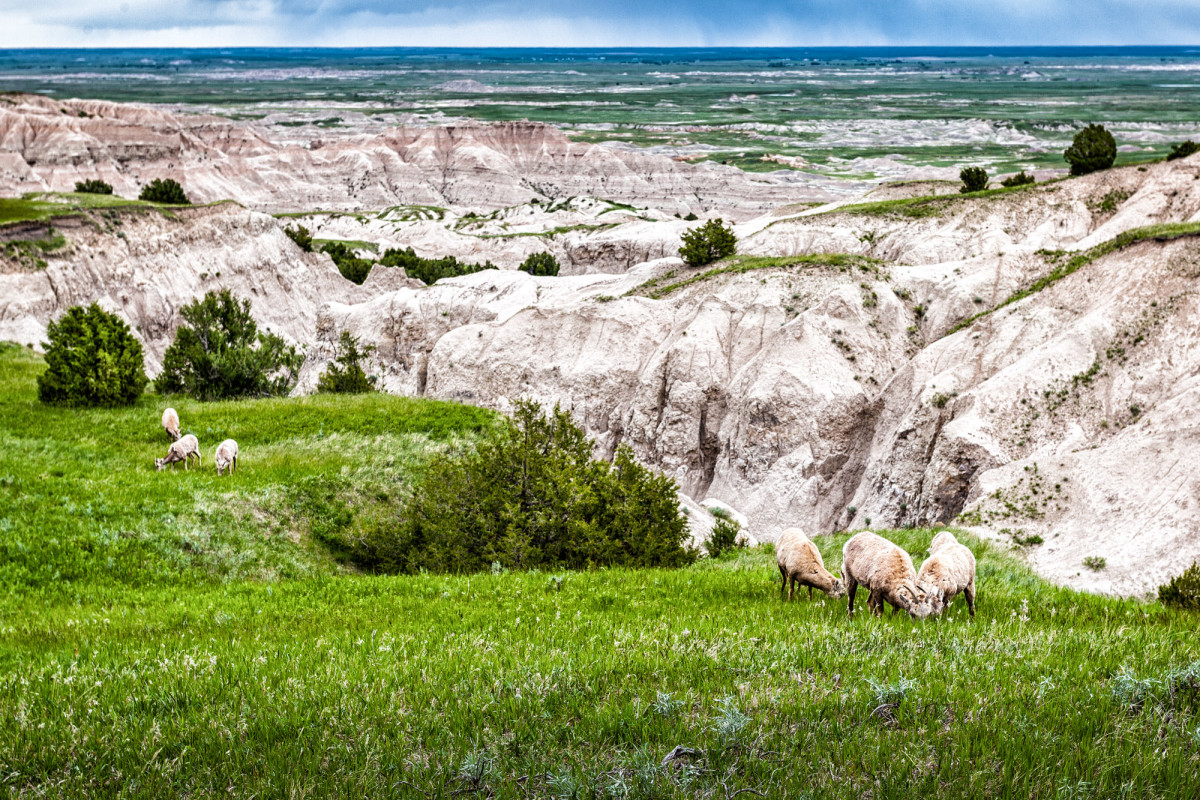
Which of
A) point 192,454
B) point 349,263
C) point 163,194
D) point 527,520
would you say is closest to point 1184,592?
point 527,520

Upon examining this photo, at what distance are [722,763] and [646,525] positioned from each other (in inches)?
594

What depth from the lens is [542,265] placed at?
3575 inches

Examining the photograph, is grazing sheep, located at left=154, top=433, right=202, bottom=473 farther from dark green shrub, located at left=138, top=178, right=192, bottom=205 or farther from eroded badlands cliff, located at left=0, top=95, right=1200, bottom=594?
dark green shrub, located at left=138, top=178, right=192, bottom=205

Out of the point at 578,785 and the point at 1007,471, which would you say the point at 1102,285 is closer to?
the point at 1007,471

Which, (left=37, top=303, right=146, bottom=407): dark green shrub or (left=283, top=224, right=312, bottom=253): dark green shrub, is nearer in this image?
(left=37, top=303, right=146, bottom=407): dark green shrub

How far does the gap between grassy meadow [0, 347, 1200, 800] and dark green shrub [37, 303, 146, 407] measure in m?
15.3

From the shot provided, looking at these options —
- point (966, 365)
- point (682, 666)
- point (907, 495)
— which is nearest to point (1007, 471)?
point (907, 495)

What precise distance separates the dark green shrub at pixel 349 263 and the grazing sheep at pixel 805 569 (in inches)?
3316

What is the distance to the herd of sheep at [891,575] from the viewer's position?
10312mm

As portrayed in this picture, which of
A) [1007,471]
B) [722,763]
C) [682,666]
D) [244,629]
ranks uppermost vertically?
[722,763]

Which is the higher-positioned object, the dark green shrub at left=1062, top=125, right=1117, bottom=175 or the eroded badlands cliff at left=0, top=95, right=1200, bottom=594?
the dark green shrub at left=1062, top=125, right=1117, bottom=175

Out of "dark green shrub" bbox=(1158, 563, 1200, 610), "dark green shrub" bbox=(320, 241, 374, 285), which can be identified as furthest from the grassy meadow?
"dark green shrub" bbox=(320, 241, 374, 285)

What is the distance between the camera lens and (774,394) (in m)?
42.2

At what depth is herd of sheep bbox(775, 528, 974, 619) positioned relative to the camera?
33.8 ft
